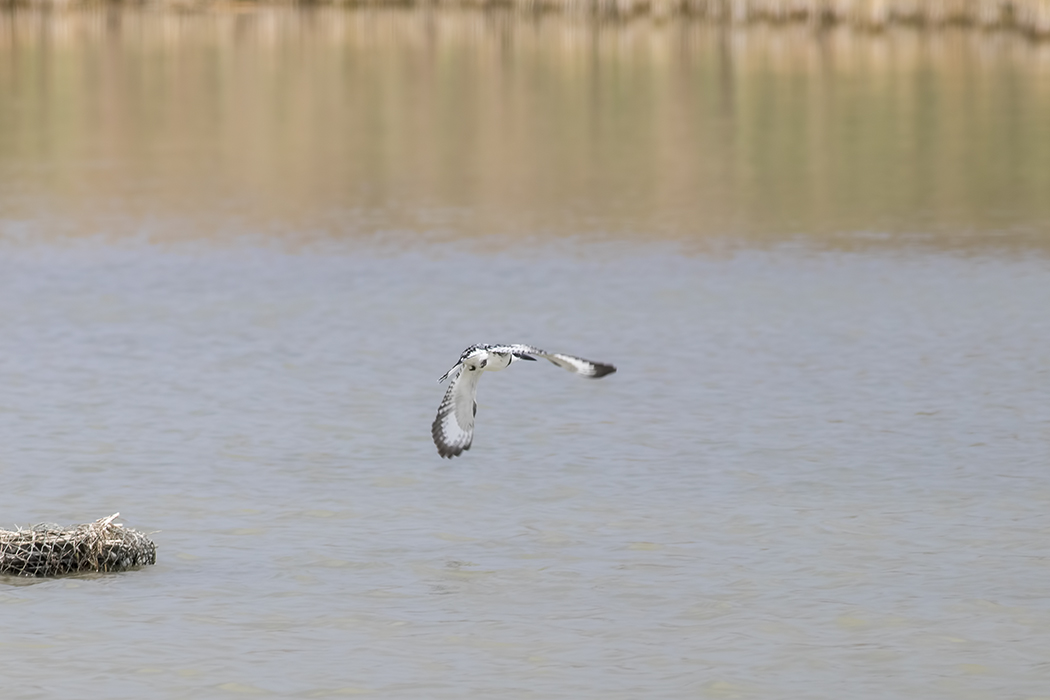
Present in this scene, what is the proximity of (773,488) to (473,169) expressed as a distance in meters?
18.4

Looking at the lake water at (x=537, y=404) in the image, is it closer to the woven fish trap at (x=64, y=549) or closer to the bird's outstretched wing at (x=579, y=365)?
the woven fish trap at (x=64, y=549)

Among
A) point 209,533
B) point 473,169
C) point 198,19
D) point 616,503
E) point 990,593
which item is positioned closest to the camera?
point 990,593

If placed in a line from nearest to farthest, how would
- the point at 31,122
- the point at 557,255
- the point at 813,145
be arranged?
the point at 557,255 → the point at 813,145 → the point at 31,122

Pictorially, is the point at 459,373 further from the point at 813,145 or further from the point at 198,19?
the point at 198,19

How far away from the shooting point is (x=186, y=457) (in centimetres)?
1566

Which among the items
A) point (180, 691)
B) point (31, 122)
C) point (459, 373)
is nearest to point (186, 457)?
point (459, 373)

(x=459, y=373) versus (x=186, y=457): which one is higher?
(x=459, y=373)

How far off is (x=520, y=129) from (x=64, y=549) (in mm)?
26232

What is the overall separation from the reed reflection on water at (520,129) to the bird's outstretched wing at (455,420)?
1351 cm

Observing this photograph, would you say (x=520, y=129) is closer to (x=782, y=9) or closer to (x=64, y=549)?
(x=782, y=9)

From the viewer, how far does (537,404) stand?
693 inches

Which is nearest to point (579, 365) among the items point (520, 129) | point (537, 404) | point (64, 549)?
point (64, 549)

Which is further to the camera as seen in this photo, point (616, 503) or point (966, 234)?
point (966, 234)

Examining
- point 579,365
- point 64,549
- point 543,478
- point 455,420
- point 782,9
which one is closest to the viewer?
point 579,365
